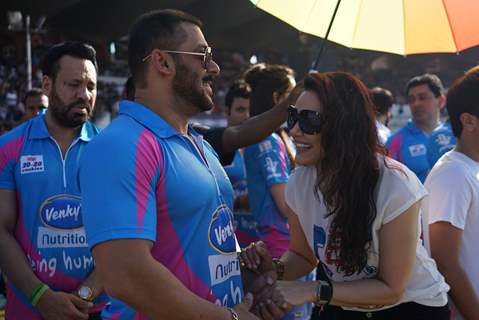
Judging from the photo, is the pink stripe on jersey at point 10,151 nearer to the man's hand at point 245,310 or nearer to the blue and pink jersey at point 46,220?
the blue and pink jersey at point 46,220

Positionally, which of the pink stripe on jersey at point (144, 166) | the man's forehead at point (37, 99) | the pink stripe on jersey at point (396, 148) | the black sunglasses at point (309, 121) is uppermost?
the black sunglasses at point (309, 121)

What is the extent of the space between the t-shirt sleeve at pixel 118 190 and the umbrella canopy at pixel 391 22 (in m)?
1.55

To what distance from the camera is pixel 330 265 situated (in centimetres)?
216

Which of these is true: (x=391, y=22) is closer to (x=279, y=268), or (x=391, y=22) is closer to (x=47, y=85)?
(x=279, y=268)

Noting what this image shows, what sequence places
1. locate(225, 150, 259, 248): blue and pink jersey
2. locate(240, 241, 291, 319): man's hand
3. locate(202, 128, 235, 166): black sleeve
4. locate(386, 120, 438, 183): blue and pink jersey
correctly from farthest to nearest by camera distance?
1. locate(386, 120, 438, 183): blue and pink jersey
2. locate(225, 150, 259, 248): blue and pink jersey
3. locate(202, 128, 235, 166): black sleeve
4. locate(240, 241, 291, 319): man's hand

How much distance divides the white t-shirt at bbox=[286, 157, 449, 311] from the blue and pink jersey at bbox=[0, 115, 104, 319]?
0.99 meters

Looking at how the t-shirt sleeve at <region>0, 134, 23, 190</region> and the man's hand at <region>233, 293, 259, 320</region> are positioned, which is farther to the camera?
the t-shirt sleeve at <region>0, 134, 23, 190</region>

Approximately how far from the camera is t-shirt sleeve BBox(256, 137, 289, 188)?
3684mm

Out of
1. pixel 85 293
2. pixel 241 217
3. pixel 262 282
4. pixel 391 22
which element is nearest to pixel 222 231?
pixel 262 282

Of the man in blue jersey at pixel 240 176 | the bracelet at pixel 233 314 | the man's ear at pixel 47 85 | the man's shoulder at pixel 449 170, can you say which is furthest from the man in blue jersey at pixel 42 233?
the man's shoulder at pixel 449 170

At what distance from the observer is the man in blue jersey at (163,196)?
1551 mm

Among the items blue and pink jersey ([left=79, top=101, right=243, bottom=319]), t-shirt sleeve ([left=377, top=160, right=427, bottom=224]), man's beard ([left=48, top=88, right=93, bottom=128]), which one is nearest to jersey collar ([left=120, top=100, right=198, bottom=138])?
blue and pink jersey ([left=79, top=101, right=243, bottom=319])

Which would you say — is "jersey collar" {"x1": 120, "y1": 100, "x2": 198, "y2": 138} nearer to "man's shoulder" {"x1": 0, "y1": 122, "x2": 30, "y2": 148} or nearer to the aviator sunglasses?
the aviator sunglasses

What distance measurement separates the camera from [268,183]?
3689mm
